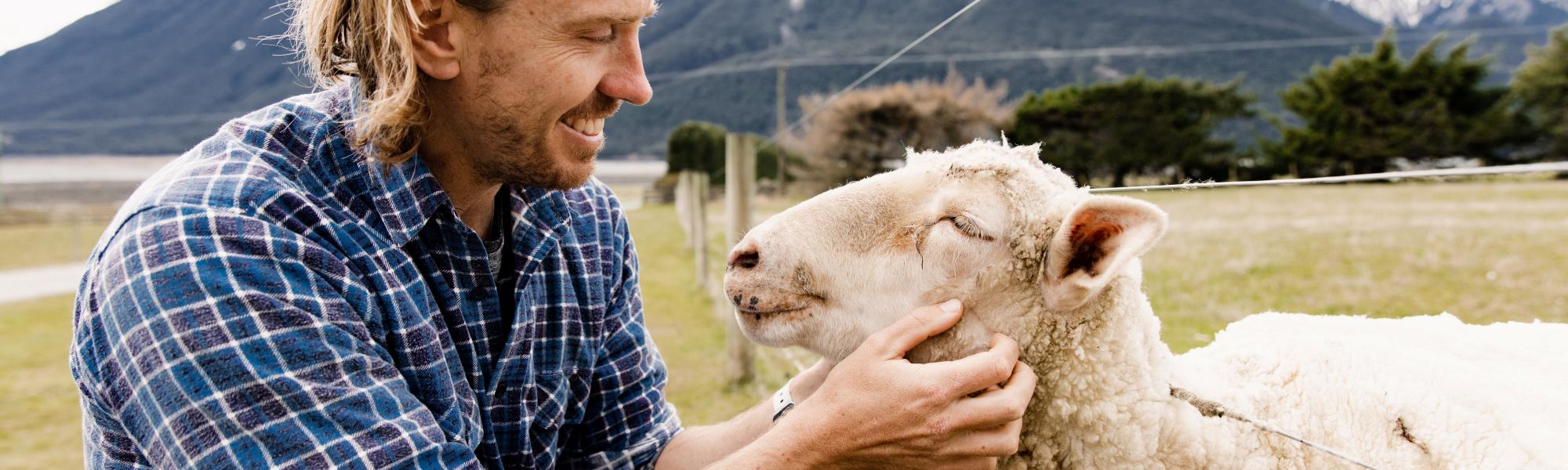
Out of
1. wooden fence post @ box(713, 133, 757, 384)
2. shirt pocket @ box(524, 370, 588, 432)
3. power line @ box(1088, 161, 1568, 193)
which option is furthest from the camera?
wooden fence post @ box(713, 133, 757, 384)

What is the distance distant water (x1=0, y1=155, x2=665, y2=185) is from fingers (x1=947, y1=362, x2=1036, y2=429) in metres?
51.4

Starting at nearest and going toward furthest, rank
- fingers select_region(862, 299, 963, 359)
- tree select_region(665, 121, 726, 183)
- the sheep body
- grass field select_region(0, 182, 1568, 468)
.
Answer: fingers select_region(862, 299, 963, 359), the sheep body, grass field select_region(0, 182, 1568, 468), tree select_region(665, 121, 726, 183)

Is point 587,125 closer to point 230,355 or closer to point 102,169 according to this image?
point 230,355

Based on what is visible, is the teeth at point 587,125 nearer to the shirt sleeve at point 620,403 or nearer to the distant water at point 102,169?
the shirt sleeve at point 620,403

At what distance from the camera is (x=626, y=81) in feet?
6.63

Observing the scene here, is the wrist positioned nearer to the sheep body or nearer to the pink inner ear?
the pink inner ear

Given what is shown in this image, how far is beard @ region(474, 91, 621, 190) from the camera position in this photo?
192 centimetres

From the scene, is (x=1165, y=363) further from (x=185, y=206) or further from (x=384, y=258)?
(x=185, y=206)

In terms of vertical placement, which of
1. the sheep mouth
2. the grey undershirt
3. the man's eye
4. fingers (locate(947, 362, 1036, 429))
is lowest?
fingers (locate(947, 362, 1036, 429))

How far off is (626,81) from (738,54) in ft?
358

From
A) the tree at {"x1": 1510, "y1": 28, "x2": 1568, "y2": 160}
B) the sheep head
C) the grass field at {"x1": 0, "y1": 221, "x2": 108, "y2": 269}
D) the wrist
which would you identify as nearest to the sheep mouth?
the sheep head

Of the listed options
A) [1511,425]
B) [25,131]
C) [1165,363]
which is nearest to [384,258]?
[1165,363]

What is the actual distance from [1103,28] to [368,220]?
10246cm

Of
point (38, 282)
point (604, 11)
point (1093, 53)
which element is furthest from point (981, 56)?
point (604, 11)
